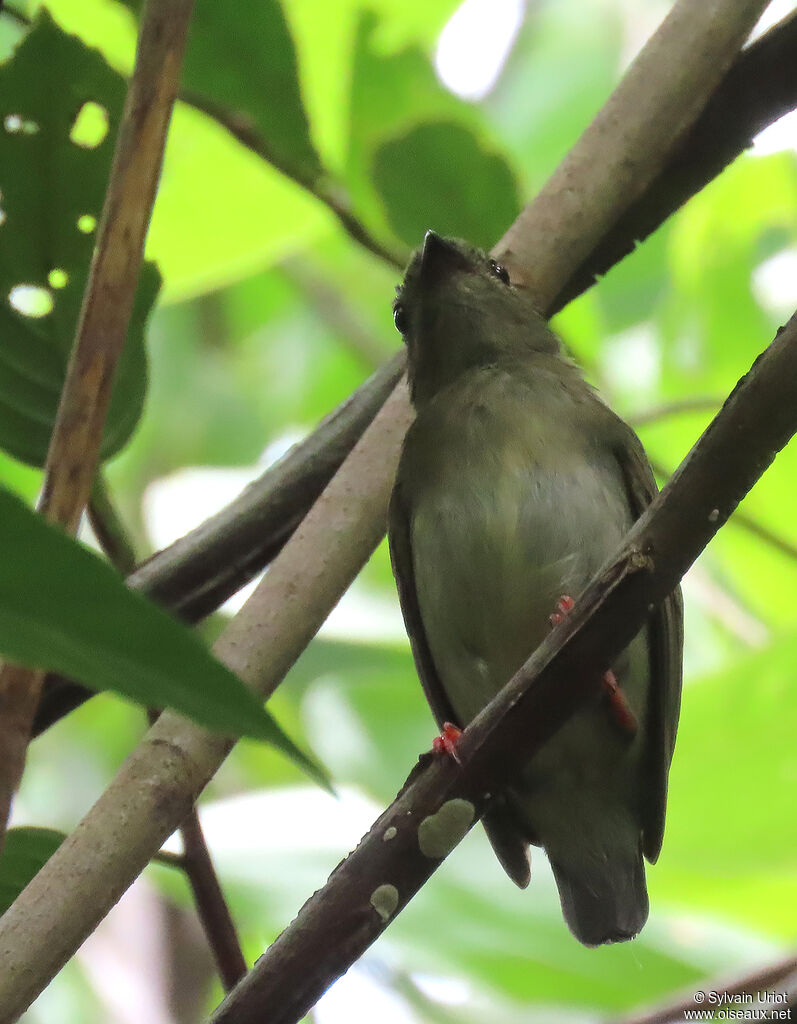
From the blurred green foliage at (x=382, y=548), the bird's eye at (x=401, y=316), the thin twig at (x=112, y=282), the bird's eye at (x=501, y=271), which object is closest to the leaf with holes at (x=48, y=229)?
the blurred green foliage at (x=382, y=548)

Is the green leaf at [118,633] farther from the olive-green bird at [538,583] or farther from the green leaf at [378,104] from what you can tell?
the green leaf at [378,104]

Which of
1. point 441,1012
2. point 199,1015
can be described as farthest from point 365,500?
point 199,1015

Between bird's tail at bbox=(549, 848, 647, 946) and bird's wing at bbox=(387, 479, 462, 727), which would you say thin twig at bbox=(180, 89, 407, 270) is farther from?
bird's tail at bbox=(549, 848, 647, 946)

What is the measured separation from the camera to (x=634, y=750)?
283 cm

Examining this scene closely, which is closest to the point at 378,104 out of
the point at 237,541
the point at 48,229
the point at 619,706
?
the point at 48,229

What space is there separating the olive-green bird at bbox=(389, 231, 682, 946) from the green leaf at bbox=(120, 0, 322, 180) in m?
0.42

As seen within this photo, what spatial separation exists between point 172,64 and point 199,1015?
3252 millimetres

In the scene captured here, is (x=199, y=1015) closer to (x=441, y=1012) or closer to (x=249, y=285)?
(x=441, y=1012)

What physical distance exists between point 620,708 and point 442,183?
1.19m

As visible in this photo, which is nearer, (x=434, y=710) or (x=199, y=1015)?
(x=434, y=710)

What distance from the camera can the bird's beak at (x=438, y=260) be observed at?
296cm

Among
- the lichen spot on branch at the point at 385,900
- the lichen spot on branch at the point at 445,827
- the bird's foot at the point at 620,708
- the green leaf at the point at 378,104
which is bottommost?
the lichen spot on branch at the point at 385,900

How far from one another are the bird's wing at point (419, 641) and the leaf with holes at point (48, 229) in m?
0.74

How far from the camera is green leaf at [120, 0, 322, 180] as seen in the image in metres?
A: 2.57
